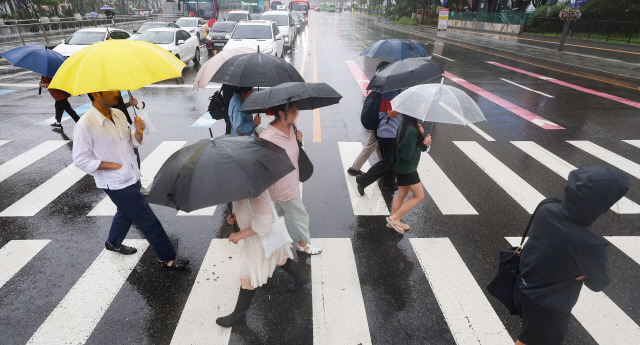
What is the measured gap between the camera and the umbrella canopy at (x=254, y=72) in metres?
4.04

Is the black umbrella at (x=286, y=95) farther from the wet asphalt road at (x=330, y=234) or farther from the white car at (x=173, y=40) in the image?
the white car at (x=173, y=40)

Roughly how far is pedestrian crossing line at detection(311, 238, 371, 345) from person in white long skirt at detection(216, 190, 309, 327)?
494 millimetres

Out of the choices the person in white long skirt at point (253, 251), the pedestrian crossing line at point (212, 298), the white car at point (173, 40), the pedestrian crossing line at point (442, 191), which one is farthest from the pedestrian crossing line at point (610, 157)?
the white car at point (173, 40)

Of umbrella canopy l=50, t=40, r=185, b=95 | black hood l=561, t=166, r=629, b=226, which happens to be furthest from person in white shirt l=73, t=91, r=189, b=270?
black hood l=561, t=166, r=629, b=226

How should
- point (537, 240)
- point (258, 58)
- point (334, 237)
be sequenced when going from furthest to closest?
point (334, 237)
point (258, 58)
point (537, 240)

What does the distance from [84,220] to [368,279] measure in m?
3.87

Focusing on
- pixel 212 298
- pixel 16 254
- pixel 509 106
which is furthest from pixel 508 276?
pixel 509 106

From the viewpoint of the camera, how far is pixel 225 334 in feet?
10.4

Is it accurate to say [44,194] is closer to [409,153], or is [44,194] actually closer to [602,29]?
[409,153]

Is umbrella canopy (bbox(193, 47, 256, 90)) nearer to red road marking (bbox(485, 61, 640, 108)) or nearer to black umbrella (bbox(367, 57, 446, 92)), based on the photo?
black umbrella (bbox(367, 57, 446, 92))

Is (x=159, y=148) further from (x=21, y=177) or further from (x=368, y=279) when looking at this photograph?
(x=368, y=279)

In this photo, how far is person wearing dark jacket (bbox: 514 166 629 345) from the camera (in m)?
1.92

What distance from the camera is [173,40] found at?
48.9 ft

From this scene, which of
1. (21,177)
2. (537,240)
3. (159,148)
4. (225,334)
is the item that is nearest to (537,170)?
(537,240)
